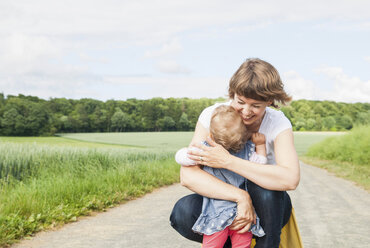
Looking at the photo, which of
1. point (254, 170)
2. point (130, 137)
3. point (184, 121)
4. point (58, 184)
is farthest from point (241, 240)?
point (130, 137)

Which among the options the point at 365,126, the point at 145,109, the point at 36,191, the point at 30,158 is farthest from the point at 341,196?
the point at 145,109

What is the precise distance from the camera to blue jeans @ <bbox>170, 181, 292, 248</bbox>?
248cm

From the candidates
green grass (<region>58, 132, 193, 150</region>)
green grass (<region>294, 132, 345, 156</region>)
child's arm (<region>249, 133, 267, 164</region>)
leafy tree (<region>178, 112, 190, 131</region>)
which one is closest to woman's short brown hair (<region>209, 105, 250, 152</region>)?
child's arm (<region>249, 133, 267, 164</region>)

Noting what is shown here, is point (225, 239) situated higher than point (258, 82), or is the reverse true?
point (258, 82)

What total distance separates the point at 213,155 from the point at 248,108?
1.29 feet

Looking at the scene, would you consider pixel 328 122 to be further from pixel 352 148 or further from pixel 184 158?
pixel 184 158

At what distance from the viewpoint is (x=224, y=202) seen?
2.49 m

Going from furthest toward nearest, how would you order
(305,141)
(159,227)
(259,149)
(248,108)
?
(305,141), (159,227), (259,149), (248,108)

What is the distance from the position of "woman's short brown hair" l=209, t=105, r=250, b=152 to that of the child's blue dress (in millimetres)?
139

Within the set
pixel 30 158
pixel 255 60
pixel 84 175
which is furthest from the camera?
pixel 30 158

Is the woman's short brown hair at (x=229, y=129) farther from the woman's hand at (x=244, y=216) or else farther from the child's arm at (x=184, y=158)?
the woman's hand at (x=244, y=216)

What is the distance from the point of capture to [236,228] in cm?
244

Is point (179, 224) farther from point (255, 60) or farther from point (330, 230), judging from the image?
point (330, 230)

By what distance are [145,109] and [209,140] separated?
1482 inches
